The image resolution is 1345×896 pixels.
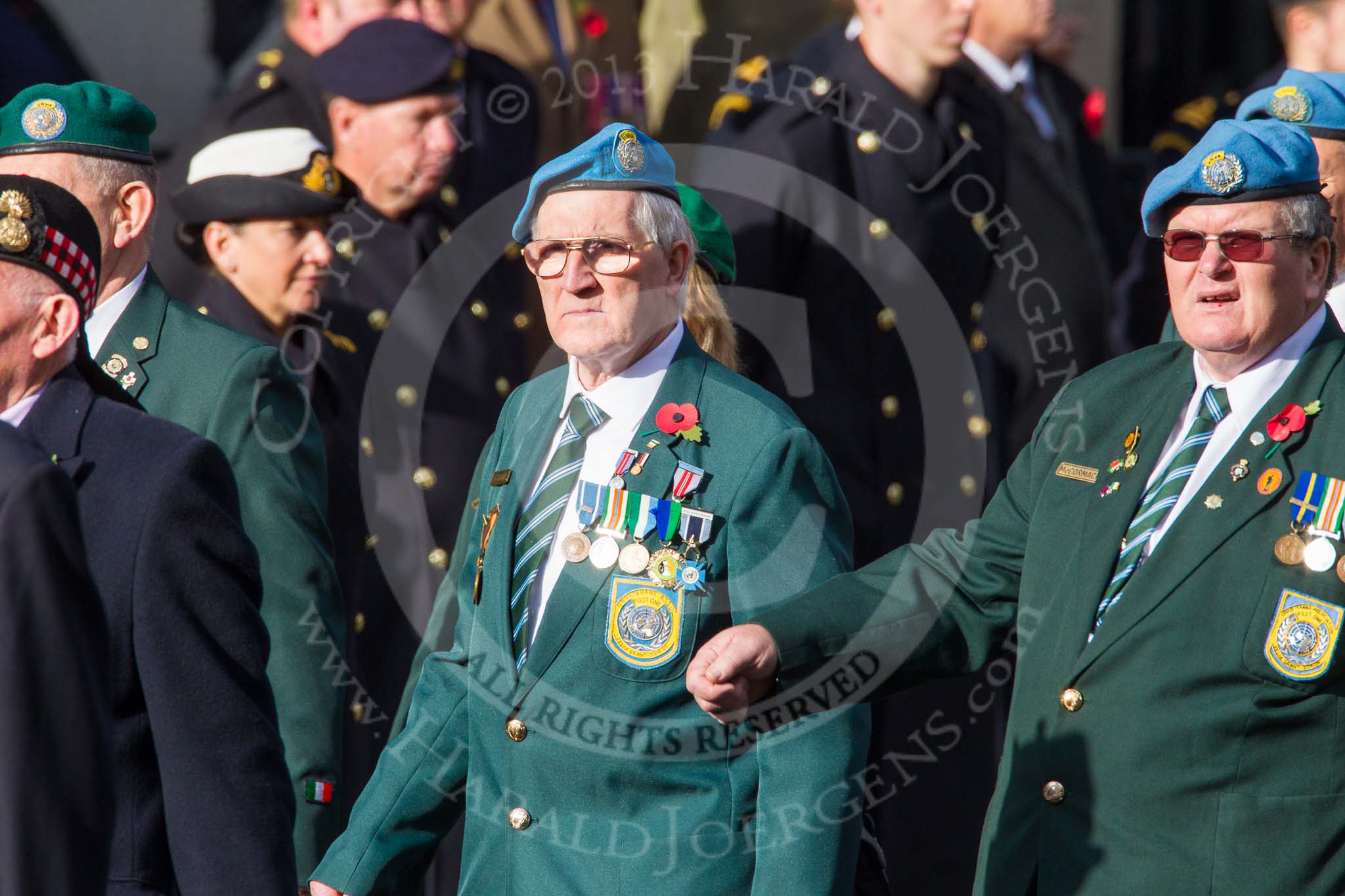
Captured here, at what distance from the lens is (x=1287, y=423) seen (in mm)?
3148

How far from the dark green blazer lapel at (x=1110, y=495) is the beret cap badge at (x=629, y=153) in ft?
2.91

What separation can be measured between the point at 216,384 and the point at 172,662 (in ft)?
4.42

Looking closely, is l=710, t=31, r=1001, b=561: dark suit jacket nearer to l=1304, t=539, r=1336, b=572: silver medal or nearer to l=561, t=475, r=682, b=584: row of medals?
l=561, t=475, r=682, b=584: row of medals

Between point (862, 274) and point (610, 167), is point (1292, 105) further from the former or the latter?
point (610, 167)

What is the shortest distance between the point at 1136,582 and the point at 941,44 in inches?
96.2

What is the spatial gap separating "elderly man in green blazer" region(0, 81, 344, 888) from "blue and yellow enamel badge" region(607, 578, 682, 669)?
909 millimetres

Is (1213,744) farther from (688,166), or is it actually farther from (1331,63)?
(1331,63)

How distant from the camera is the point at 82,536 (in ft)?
7.84

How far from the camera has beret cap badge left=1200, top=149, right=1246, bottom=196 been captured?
323 cm

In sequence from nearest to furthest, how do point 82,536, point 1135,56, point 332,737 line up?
1. point 82,536
2. point 332,737
3. point 1135,56

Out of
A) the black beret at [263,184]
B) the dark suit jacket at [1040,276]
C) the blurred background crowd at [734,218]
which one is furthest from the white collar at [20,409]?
the dark suit jacket at [1040,276]

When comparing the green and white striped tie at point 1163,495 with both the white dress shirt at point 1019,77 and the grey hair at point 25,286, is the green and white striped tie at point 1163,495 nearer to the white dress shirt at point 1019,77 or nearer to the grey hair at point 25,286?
the grey hair at point 25,286

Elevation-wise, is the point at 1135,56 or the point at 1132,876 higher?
the point at 1135,56

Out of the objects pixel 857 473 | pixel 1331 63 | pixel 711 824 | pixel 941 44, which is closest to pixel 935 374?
pixel 857 473
